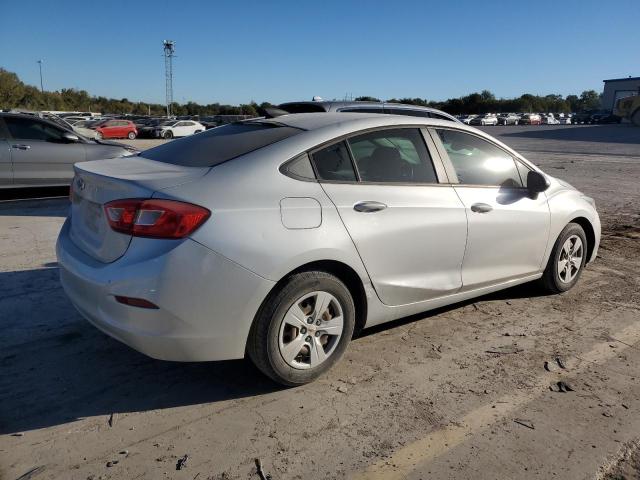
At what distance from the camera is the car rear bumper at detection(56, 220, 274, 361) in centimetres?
282

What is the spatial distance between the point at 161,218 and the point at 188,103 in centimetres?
11935

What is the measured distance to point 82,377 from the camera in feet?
11.2

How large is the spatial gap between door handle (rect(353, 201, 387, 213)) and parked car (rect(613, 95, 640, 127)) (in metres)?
57.5

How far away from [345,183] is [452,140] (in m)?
1.19

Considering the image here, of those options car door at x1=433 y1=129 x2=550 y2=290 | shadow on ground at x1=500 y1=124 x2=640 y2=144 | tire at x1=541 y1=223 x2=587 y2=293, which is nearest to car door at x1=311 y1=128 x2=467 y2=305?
car door at x1=433 y1=129 x2=550 y2=290

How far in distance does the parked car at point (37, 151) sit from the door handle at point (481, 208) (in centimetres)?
766

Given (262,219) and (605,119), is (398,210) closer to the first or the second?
(262,219)

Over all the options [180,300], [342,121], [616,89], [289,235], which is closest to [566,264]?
[342,121]

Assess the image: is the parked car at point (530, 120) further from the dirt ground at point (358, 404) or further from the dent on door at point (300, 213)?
the dent on door at point (300, 213)

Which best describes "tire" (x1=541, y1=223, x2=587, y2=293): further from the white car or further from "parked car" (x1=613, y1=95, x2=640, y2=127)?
"parked car" (x1=613, y1=95, x2=640, y2=127)

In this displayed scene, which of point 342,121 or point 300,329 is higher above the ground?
point 342,121

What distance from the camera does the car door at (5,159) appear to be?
29.2 ft

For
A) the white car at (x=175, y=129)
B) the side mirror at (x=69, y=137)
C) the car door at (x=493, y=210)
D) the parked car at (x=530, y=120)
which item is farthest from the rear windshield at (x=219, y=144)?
the parked car at (x=530, y=120)

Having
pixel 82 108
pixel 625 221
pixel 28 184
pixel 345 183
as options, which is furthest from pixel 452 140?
pixel 82 108
